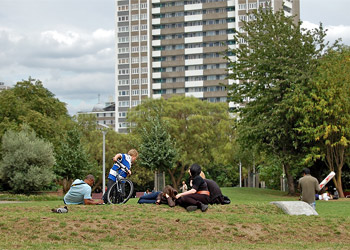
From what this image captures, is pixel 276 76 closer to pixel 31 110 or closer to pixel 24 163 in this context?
pixel 24 163

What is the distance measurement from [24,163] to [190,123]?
86.2 ft

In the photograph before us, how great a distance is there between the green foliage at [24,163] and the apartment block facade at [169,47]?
88437mm

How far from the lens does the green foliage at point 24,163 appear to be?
1863 inches

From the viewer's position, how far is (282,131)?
43.0m

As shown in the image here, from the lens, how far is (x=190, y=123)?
69500 millimetres

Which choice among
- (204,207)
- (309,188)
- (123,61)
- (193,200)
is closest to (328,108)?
(309,188)

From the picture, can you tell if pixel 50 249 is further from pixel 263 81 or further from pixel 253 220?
pixel 263 81

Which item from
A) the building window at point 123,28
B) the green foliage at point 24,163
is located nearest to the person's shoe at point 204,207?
the green foliage at point 24,163

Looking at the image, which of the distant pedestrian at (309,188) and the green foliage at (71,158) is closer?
the distant pedestrian at (309,188)

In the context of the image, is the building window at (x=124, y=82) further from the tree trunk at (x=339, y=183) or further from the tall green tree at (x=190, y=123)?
the tree trunk at (x=339, y=183)

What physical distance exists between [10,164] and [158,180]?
48.2 feet

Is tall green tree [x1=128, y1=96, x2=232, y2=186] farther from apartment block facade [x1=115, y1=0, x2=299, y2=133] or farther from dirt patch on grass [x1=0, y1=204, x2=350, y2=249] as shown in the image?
apartment block facade [x1=115, y1=0, x2=299, y2=133]

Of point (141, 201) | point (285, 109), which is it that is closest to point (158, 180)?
point (285, 109)

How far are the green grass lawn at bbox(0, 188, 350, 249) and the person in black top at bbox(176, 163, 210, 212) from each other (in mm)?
245
